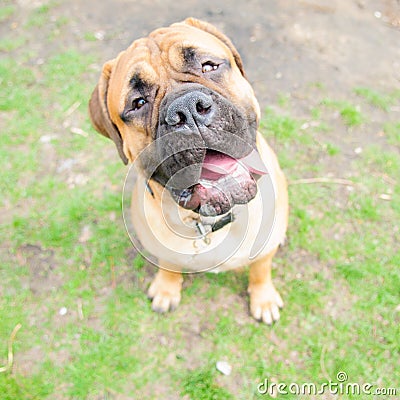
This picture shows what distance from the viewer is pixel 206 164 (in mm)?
2004

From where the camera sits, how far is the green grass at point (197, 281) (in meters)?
2.68

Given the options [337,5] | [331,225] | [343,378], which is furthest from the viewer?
[337,5]

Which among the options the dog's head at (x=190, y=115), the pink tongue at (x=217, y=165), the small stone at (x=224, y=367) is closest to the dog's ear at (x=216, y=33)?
the dog's head at (x=190, y=115)

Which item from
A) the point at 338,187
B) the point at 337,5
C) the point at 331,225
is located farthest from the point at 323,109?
the point at 337,5

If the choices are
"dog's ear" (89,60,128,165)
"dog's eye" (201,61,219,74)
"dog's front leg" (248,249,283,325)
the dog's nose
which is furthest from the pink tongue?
"dog's front leg" (248,249,283,325)

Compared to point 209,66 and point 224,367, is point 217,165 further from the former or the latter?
point 224,367

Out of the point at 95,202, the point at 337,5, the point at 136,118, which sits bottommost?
the point at 95,202

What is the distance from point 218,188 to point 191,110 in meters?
0.41

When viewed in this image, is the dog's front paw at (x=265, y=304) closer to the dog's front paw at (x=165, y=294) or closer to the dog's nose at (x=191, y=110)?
the dog's front paw at (x=165, y=294)

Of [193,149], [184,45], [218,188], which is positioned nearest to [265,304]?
[218,188]

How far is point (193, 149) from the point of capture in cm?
184

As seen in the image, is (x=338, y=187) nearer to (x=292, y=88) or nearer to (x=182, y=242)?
(x=292, y=88)

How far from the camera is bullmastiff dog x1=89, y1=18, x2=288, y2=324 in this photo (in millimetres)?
1869

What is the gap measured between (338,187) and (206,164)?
5.72ft
